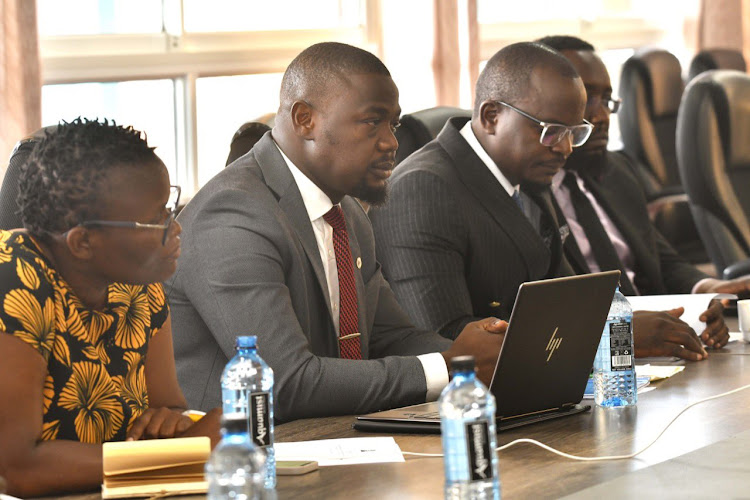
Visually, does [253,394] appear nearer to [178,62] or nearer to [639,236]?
[639,236]

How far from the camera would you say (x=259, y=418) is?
5.23 ft

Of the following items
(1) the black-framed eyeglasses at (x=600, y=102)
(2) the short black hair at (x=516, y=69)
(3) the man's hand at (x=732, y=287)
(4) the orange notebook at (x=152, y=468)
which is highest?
(2) the short black hair at (x=516, y=69)

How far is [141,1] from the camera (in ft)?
Result: 14.8

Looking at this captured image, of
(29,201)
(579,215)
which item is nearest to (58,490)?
(29,201)

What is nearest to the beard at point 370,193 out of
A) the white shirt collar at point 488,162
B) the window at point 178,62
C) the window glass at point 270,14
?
the white shirt collar at point 488,162

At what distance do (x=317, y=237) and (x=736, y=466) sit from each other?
1.13 m

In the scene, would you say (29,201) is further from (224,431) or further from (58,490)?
(224,431)

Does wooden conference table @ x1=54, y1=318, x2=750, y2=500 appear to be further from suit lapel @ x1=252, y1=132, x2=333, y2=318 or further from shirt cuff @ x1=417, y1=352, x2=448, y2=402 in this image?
suit lapel @ x1=252, y1=132, x2=333, y2=318

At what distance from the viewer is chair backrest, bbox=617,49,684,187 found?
6.19 m

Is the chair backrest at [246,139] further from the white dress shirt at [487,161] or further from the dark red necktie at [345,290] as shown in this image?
the dark red necktie at [345,290]

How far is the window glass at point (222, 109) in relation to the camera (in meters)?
4.77

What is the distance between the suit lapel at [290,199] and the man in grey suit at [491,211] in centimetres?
56

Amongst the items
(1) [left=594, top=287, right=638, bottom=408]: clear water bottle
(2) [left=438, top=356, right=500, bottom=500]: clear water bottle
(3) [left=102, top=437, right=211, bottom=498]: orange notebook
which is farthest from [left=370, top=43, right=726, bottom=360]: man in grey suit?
(2) [left=438, top=356, right=500, bottom=500]: clear water bottle

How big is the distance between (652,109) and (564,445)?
4701 millimetres
